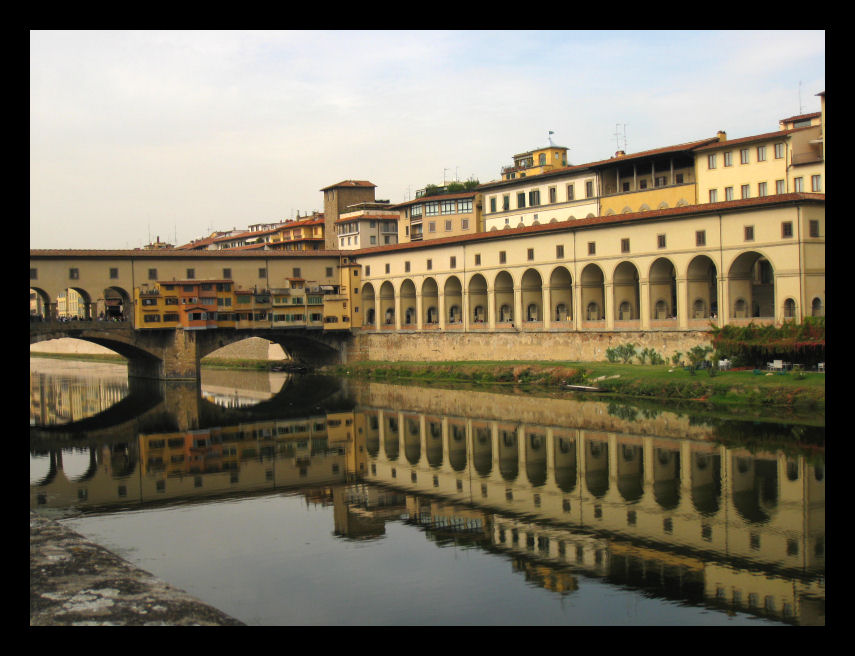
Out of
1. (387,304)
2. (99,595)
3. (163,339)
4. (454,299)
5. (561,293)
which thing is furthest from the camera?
(387,304)

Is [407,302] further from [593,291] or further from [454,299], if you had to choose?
[593,291]

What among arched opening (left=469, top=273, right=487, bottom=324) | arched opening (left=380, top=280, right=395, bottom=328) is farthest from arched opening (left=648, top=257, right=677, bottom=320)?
arched opening (left=380, top=280, right=395, bottom=328)

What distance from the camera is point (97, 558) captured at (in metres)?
17.9

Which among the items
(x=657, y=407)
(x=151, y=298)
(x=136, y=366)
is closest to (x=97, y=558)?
(x=657, y=407)

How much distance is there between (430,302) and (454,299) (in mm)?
2774

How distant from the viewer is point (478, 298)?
208ft

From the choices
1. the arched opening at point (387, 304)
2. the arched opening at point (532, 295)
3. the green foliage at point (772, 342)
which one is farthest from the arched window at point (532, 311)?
the green foliage at point (772, 342)

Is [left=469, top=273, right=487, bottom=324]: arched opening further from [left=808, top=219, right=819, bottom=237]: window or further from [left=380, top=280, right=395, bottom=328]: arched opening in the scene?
[left=808, top=219, right=819, bottom=237]: window

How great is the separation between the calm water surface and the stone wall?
7.10 metres

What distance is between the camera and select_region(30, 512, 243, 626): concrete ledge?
14117 mm

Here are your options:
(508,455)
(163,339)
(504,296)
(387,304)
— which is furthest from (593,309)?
(163,339)
